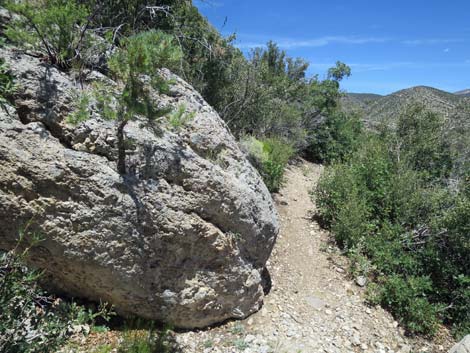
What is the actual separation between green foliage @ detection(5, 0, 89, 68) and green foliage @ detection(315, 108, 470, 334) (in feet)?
17.9

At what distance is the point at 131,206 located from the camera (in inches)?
120

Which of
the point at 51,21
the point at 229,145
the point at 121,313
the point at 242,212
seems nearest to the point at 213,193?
the point at 242,212

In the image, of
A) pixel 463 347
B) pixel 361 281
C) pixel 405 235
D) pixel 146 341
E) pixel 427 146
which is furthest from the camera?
pixel 427 146

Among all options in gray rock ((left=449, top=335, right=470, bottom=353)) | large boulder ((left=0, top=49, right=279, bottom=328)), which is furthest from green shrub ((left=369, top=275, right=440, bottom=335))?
large boulder ((left=0, top=49, right=279, bottom=328))

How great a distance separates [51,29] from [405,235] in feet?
22.0

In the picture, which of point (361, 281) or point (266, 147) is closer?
point (361, 281)

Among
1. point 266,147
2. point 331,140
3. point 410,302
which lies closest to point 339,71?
point 331,140

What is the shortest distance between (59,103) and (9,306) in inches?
75.8

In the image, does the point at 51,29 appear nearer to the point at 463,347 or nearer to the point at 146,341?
the point at 146,341

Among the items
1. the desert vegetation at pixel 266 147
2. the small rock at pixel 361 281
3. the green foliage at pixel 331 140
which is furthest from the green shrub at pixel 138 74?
the green foliage at pixel 331 140

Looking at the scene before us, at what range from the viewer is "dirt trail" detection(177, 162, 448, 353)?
3.72 meters

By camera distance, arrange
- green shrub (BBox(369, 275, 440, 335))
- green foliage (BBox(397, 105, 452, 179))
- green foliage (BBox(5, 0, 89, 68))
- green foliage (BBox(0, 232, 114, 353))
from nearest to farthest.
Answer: green foliage (BBox(0, 232, 114, 353)) < green foliage (BBox(5, 0, 89, 68)) < green shrub (BBox(369, 275, 440, 335)) < green foliage (BBox(397, 105, 452, 179))

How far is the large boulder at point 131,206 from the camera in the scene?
2814mm

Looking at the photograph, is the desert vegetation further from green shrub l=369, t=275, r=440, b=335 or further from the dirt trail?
the dirt trail
